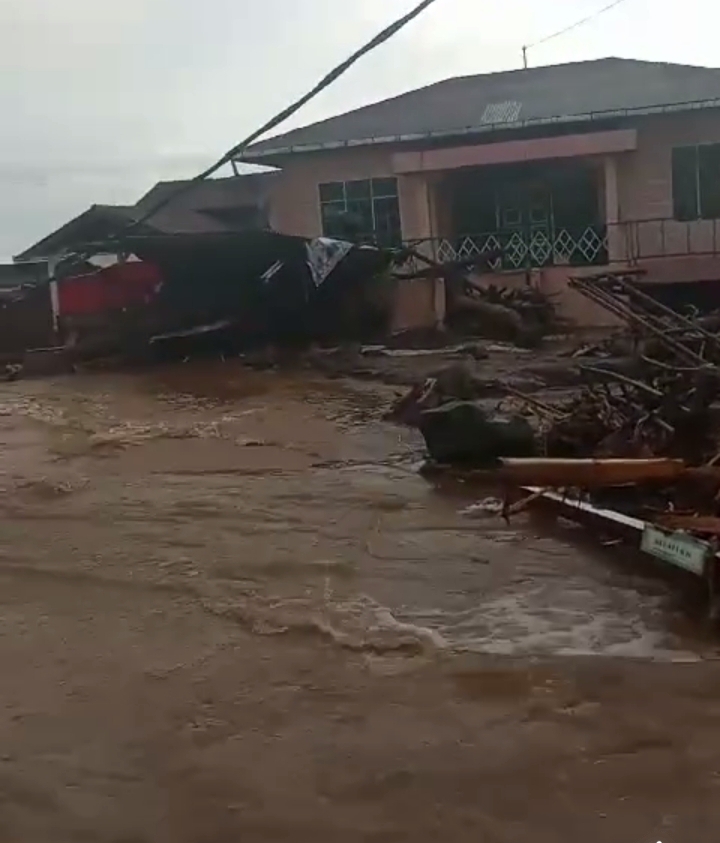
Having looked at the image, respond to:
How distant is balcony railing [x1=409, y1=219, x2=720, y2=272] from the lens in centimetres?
2075

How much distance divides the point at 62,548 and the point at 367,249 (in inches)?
483

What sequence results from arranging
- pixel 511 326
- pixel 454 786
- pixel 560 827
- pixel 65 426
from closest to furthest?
1. pixel 560 827
2. pixel 454 786
3. pixel 65 426
4. pixel 511 326

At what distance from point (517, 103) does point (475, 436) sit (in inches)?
603

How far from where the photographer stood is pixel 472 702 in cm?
456

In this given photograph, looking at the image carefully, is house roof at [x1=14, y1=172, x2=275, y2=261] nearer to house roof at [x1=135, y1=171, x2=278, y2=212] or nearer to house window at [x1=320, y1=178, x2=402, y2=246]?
house roof at [x1=135, y1=171, x2=278, y2=212]

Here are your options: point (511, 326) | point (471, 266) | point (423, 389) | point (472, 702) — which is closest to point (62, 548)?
point (472, 702)

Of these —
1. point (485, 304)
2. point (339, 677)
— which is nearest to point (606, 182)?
point (485, 304)

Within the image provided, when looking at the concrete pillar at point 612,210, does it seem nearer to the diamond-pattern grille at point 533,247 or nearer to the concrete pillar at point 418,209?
the diamond-pattern grille at point 533,247

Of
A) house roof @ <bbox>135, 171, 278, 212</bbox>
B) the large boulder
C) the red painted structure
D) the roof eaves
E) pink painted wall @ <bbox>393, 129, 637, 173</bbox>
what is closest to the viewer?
the large boulder

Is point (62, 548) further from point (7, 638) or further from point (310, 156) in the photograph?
point (310, 156)

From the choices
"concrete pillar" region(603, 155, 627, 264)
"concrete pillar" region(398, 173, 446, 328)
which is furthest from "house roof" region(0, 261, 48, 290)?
"concrete pillar" region(603, 155, 627, 264)

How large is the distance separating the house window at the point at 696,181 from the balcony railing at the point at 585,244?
48 cm

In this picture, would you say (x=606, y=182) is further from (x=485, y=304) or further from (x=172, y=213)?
(x=172, y=213)

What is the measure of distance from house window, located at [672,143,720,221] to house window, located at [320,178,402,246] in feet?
17.5
